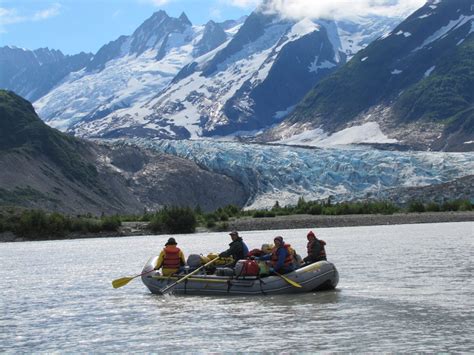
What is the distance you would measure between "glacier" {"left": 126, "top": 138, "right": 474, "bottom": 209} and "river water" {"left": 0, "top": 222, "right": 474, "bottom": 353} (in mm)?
113853

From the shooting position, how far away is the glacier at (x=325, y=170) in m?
163

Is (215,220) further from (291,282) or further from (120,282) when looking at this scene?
(291,282)

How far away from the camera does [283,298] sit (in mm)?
33375

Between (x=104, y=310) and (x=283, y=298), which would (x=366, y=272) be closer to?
(x=283, y=298)

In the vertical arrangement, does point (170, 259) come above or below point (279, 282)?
above

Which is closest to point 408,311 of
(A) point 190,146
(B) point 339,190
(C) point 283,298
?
(C) point 283,298

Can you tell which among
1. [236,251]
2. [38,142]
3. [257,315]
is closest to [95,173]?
[38,142]

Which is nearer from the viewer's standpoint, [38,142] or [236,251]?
[236,251]

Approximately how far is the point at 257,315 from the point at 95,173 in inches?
5492

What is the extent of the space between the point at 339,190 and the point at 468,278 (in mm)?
127994

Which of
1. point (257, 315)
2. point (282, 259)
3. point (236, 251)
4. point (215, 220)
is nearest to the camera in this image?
point (257, 315)

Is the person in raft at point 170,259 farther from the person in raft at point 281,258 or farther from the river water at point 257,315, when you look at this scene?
the person in raft at point 281,258

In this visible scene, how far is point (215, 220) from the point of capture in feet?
346

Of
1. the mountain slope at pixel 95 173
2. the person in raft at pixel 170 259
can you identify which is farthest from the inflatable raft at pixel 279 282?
the mountain slope at pixel 95 173
